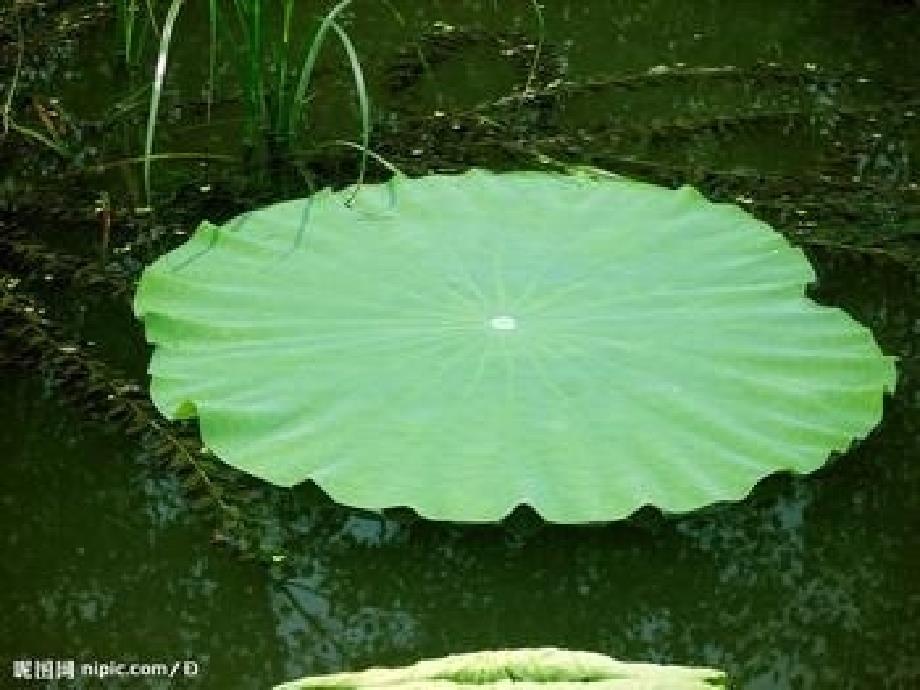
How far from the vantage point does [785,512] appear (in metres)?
2.02

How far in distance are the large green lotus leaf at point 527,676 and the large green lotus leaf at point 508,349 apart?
2.87ft

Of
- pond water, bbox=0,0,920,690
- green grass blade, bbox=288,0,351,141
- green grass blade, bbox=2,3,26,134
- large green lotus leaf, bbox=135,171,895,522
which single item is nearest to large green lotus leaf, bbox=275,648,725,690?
pond water, bbox=0,0,920,690

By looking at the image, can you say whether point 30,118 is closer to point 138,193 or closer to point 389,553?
point 138,193

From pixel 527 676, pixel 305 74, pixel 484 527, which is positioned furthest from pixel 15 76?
pixel 527 676

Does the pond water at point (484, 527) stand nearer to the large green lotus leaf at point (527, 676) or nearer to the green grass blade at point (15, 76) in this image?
the green grass blade at point (15, 76)

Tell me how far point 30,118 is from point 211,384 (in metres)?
1.04

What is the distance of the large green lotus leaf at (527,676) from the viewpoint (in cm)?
95

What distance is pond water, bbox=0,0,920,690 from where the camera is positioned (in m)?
1.82

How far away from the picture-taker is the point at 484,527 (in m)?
1.96

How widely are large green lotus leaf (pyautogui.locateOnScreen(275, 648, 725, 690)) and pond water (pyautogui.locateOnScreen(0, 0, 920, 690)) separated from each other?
0.77 m

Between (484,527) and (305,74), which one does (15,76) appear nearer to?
(305,74)

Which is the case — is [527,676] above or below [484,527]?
above

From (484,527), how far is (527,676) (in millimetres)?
988

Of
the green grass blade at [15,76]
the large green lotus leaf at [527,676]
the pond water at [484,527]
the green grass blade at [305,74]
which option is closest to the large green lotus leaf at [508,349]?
the pond water at [484,527]
